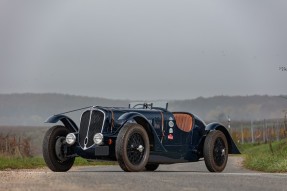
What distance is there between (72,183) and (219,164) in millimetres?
6677

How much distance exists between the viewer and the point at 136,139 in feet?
45.8

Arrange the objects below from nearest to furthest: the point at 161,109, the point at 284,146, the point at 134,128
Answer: the point at 134,128 < the point at 161,109 < the point at 284,146

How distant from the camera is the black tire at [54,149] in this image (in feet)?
49.3

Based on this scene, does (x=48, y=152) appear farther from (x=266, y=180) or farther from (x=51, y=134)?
(x=266, y=180)

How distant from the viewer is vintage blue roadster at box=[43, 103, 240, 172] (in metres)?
13.9

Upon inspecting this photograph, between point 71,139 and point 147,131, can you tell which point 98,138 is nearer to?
point 71,139

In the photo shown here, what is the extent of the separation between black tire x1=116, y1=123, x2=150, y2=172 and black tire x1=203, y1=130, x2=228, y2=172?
2.39 m

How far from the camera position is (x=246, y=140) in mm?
44469

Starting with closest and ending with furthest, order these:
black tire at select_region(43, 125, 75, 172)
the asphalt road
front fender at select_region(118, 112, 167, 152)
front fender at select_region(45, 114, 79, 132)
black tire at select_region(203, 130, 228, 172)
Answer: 1. the asphalt road
2. front fender at select_region(118, 112, 167, 152)
3. front fender at select_region(45, 114, 79, 132)
4. black tire at select_region(43, 125, 75, 172)
5. black tire at select_region(203, 130, 228, 172)

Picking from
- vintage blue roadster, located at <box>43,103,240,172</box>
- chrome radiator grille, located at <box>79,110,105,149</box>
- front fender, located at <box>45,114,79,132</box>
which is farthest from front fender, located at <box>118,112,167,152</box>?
front fender, located at <box>45,114,79,132</box>

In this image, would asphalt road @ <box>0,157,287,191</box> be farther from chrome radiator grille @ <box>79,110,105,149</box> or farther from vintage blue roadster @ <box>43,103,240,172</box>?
chrome radiator grille @ <box>79,110,105,149</box>

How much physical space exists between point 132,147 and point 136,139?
20cm

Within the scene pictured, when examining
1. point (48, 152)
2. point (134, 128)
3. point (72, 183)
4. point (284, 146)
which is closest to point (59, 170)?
point (48, 152)

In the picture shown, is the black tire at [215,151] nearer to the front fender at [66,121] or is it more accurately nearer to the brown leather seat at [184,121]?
the brown leather seat at [184,121]
